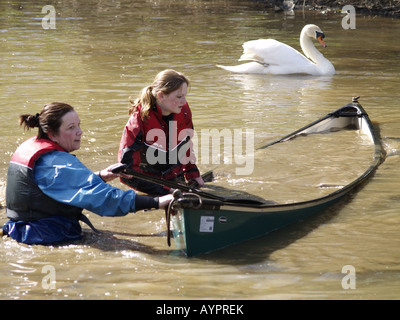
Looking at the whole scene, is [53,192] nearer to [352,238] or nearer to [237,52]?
[352,238]

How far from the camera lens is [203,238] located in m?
4.51

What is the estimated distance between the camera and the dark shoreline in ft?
61.9

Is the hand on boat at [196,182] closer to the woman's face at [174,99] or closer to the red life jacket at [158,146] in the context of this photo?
the red life jacket at [158,146]

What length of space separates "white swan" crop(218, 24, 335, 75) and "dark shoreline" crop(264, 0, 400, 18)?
8443mm

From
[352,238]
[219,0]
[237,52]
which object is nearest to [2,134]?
→ [352,238]

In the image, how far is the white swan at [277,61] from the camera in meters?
11.2

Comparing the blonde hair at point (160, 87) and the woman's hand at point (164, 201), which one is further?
the blonde hair at point (160, 87)

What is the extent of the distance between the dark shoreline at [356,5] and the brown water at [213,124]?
91cm

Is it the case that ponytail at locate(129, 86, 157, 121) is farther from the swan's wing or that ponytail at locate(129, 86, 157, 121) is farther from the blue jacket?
the swan's wing

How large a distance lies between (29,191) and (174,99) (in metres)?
1.42

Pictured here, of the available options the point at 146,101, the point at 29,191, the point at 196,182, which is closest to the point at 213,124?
the point at 196,182

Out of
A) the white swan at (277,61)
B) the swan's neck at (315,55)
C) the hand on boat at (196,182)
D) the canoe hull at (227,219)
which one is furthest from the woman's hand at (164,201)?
the swan's neck at (315,55)
